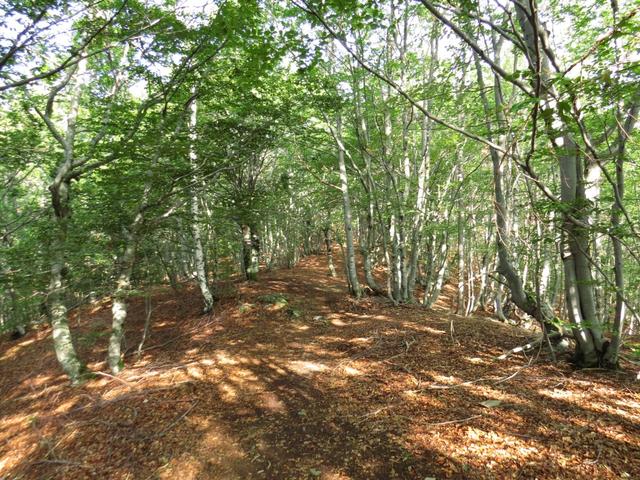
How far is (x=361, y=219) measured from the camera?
2159cm

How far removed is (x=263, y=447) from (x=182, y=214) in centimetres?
630

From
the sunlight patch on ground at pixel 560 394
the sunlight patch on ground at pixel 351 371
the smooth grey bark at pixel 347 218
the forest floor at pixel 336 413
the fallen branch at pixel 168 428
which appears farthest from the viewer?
the smooth grey bark at pixel 347 218

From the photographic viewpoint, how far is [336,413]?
4969 millimetres

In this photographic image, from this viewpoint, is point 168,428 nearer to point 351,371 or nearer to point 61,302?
point 351,371

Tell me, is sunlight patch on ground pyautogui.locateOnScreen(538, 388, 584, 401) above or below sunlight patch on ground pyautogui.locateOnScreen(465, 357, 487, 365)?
above

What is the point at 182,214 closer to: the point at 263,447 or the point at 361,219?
the point at 263,447

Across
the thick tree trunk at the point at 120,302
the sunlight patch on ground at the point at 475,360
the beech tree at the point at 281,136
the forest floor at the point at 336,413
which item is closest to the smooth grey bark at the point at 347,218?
the beech tree at the point at 281,136

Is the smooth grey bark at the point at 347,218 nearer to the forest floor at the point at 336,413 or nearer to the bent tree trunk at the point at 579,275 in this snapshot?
the forest floor at the point at 336,413

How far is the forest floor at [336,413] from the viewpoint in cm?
360

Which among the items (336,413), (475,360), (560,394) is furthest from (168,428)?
(560,394)

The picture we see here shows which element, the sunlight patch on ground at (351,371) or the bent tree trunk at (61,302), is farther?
the bent tree trunk at (61,302)

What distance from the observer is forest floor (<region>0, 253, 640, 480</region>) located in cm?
360

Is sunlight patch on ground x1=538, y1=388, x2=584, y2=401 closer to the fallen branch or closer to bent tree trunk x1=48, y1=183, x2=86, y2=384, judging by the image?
the fallen branch

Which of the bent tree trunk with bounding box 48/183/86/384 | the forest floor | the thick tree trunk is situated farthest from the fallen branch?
the bent tree trunk with bounding box 48/183/86/384
